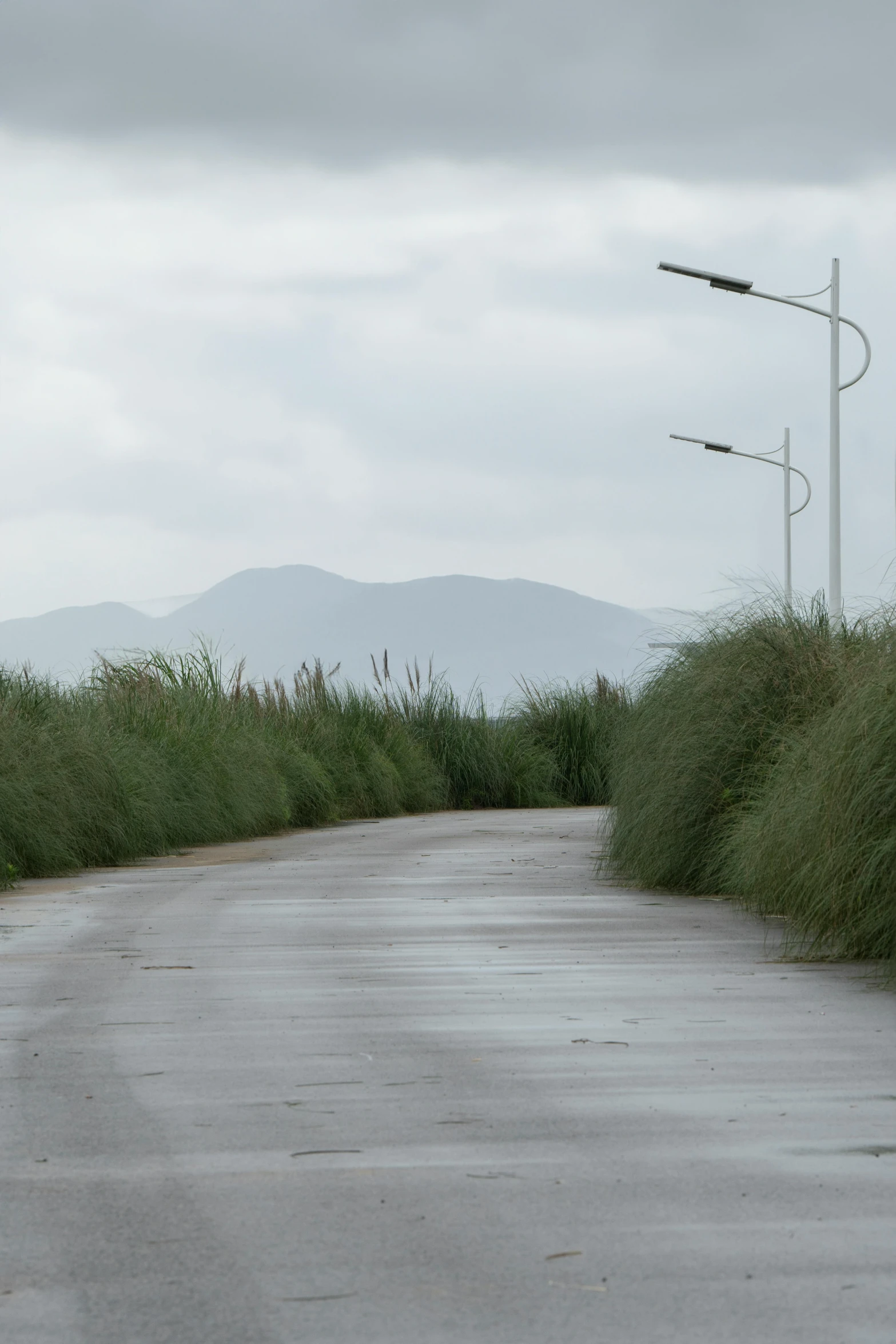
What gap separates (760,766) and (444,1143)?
6.80 metres

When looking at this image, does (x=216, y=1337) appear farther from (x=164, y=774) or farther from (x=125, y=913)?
(x=164, y=774)

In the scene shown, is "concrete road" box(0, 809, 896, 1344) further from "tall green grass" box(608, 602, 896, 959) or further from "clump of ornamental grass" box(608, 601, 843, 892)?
"clump of ornamental grass" box(608, 601, 843, 892)

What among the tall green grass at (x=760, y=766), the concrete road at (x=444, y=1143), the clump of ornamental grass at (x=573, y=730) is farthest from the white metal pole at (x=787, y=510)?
the concrete road at (x=444, y=1143)

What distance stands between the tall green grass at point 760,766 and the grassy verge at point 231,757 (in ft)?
14.2

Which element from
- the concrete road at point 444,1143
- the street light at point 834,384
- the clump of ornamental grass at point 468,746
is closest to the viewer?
the concrete road at point 444,1143

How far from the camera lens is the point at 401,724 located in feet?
92.2

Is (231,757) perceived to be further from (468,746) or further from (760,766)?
(468,746)

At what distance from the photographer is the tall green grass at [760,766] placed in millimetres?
7473

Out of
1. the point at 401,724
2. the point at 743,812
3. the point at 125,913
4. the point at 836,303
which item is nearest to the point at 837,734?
the point at 743,812

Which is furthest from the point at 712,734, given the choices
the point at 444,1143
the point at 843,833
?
the point at 444,1143

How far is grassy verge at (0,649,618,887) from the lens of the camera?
→ 43.2 ft

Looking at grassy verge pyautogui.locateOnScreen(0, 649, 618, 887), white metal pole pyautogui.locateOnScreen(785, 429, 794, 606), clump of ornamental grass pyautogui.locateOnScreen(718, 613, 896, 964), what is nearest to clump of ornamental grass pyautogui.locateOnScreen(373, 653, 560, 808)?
grassy verge pyautogui.locateOnScreen(0, 649, 618, 887)

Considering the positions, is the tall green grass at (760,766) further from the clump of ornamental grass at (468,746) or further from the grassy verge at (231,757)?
the clump of ornamental grass at (468,746)

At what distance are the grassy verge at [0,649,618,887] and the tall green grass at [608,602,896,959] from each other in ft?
14.2
